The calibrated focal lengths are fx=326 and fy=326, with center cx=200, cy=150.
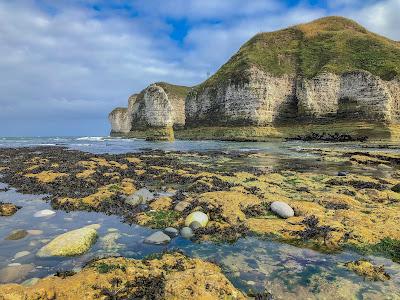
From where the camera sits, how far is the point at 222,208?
450 inches

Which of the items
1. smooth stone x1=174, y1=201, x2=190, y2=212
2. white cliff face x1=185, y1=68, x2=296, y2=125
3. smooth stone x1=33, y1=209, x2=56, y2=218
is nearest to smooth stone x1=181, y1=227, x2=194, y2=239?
smooth stone x1=174, y1=201, x2=190, y2=212

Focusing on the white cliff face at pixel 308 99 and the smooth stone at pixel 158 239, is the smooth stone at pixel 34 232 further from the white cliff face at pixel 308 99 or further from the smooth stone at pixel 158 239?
the white cliff face at pixel 308 99

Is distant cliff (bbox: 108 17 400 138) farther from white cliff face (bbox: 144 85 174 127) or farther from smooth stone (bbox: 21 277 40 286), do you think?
smooth stone (bbox: 21 277 40 286)

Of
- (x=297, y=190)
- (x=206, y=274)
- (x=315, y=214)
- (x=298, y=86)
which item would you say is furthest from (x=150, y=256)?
(x=298, y=86)

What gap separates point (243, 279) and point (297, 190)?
941 centimetres

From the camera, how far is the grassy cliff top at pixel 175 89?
136125mm

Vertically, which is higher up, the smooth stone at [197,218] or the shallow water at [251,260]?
the smooth stone at [197,218]

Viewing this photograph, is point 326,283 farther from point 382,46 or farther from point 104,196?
point 382,46

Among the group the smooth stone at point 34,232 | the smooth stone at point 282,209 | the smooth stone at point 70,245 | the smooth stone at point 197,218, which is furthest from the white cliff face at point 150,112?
the smooth stone at point 70,245

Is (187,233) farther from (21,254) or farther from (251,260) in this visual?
(21,254)

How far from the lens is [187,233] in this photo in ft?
31.3

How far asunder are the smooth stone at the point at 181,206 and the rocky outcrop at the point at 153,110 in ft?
278

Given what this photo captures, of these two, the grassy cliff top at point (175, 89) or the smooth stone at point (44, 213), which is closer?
the smooth stone at point (44, 213)

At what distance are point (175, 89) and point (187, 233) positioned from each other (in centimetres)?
13378
